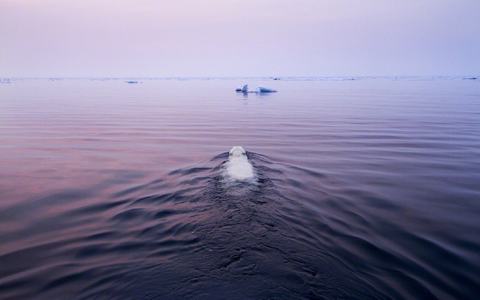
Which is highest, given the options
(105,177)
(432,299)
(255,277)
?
A: (105,177)

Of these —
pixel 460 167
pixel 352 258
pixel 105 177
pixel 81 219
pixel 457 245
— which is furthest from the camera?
pixel 460 167

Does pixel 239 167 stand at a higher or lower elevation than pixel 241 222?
higher

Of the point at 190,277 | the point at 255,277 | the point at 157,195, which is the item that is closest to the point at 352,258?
the point at 255,277

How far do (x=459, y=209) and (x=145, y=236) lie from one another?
24.1ft

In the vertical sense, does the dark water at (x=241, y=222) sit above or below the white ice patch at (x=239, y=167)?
below

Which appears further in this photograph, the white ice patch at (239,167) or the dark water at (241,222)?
the white ice patch at (239,167)

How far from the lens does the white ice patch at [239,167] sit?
32.1 ft

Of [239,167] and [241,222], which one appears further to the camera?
[239,167]

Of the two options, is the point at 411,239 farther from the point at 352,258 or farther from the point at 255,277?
the point at 255,277

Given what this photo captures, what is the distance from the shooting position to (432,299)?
4.53 meters

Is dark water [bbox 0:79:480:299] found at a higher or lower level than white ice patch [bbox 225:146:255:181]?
lower

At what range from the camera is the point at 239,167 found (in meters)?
10.6

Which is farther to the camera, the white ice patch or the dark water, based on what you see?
the white ice patch

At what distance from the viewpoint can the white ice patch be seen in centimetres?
979
